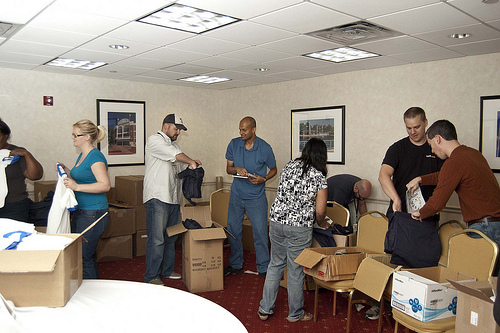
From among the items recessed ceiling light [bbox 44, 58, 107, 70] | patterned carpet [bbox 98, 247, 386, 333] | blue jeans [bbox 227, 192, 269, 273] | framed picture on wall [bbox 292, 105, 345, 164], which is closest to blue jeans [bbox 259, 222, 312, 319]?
patterned carpet [bbox 98, 247, 386, 333]

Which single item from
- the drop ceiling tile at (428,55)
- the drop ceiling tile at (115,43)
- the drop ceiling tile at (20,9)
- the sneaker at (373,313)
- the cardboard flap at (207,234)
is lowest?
the sneaker at (373,313)

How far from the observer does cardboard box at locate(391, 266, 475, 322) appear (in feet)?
8.84

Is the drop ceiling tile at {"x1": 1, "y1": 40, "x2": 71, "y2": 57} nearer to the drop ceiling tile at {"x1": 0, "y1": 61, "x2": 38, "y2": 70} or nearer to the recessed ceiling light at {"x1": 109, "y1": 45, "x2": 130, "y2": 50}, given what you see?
the recessed ceiling light at {"x1": 109, "y1": 45, "x2": 130, "y2": 50}

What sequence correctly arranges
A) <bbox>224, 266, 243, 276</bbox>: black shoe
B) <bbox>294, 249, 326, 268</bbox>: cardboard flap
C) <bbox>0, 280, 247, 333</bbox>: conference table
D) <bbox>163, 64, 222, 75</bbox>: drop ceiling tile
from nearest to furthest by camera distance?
<bbox>0, 280, 247, 333</bbox>: conference table, <bbox>294, 249, 326, 268</bbox>: cardboard flap, <bbox>224, 266, 243, 276</bbox>: black shoe, <bbox>163, 64, 222, 75</bbox>: drop ceiling tile

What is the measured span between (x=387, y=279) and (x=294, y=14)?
204 cm

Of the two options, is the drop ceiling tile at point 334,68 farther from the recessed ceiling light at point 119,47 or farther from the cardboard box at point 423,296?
the cardboard box at point 423,296

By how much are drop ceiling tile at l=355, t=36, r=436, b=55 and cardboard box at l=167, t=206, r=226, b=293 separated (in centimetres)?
242

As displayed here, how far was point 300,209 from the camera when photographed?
11.6ft

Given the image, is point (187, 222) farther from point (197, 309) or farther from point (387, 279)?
point (197, 309)

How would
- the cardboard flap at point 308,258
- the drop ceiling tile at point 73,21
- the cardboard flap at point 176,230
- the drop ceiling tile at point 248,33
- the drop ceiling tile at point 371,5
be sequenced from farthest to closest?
the cardboard flap at point 176,230
the drop ceiling tile at point 248,33
the cardboard flap at point 308,258
the drop ceiling tile at point 73,21
the drop ceiling tile at point 371,5

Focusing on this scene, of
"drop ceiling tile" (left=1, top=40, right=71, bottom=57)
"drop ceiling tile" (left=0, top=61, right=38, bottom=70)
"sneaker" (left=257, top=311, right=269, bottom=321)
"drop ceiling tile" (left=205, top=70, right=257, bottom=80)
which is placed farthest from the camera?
"drop ceiling tile" (left=205, top=70, right=257, bottom=80)

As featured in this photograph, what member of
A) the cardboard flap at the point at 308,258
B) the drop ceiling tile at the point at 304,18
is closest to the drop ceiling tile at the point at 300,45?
the drop ceiling tile at the point at 304,18

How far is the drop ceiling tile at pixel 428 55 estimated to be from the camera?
440 cm

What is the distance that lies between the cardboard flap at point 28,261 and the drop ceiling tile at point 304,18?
7.28ft
